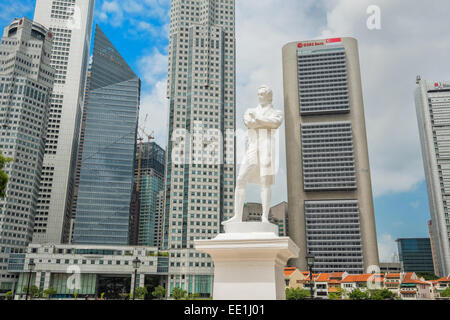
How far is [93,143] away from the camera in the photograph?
5089 inches

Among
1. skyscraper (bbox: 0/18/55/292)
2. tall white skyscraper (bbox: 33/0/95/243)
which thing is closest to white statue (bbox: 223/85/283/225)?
skyscraper (bbox: 0/18/55/292)

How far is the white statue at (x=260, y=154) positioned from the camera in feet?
31.6

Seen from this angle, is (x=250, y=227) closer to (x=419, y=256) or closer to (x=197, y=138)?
(x=197, y=138)

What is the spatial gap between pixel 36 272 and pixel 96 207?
3629 cm

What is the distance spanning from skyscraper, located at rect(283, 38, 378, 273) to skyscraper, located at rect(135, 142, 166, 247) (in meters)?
67.6

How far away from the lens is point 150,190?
171125 mm

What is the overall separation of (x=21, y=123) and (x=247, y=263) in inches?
4679

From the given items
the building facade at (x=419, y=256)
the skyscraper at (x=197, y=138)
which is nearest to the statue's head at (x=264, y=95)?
→ the skyscraper at (x=197, y=138)

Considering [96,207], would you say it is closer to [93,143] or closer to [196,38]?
[93,143]

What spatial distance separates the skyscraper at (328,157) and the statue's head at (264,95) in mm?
110986

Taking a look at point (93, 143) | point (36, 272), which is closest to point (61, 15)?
point (93, 143)

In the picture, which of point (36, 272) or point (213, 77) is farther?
point (213, 77)

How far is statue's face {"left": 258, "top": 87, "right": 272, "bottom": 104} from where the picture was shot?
32.9 feet
